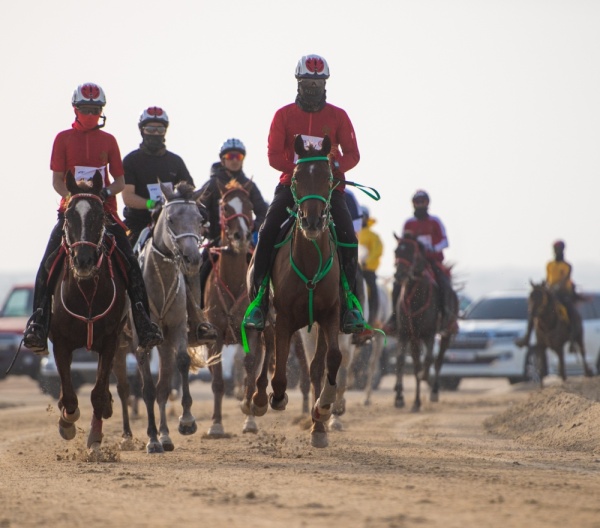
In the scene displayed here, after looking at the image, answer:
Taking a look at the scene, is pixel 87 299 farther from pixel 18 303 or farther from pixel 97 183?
pixel 18 303

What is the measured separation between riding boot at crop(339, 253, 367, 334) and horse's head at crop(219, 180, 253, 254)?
→ 302 cm

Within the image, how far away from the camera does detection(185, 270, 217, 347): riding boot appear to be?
51.3 ft

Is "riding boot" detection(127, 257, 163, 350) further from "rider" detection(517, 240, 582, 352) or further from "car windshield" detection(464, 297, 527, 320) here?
"car windshield" detection(464, 297, 527, 320)

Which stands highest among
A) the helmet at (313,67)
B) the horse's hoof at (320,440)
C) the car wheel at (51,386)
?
the helmet at (313,67)

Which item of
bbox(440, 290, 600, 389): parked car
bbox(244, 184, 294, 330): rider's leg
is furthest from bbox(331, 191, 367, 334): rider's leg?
bbox(440, 290, 600, 389): parked car

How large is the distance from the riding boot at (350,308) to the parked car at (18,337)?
16172mm

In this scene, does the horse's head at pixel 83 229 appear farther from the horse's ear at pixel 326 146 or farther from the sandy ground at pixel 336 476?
the horse's ear at pixel 326 146

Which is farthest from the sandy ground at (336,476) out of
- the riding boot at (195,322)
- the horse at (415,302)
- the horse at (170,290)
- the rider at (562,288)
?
the rider at (562,288)

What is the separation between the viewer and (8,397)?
30469 millimetres

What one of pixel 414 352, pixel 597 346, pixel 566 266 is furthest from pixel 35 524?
pixel 597 346

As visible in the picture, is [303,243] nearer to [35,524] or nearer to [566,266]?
[35,524]

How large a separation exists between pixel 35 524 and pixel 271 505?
1567mm

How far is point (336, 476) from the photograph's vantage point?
36.4 feet

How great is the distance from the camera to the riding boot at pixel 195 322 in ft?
51.3
